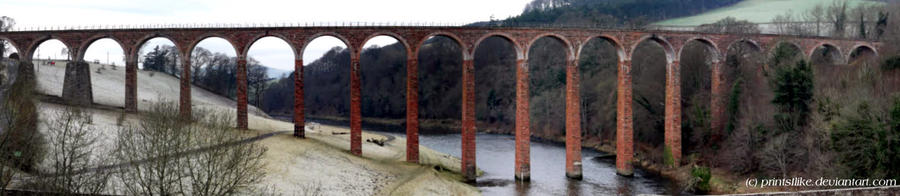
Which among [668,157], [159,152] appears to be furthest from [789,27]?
[159,152]

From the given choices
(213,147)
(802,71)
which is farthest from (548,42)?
(213,147)

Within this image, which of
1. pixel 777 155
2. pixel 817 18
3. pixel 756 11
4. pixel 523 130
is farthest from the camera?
pixel 756 11

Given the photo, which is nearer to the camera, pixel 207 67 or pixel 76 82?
pixel 76 82

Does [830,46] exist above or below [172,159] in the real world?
above

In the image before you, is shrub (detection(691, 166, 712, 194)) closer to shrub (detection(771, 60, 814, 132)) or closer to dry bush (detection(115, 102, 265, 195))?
shrub (detection(771, 60, 814, 132))

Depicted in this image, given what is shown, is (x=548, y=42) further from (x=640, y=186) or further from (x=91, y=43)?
(x=91, y=43)

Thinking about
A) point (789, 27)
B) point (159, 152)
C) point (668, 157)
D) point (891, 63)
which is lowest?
point (668, 157)

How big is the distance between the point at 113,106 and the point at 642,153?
119ft

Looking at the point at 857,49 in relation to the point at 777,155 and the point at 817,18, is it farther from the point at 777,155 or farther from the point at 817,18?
the point at 777,155

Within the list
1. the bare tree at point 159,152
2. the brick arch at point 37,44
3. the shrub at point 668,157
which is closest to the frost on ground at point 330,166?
the bare tree at point 159,152

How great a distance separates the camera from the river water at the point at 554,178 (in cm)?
3534

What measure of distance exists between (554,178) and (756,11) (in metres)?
78.8

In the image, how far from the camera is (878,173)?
2764 cm

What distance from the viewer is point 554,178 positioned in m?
39.2
